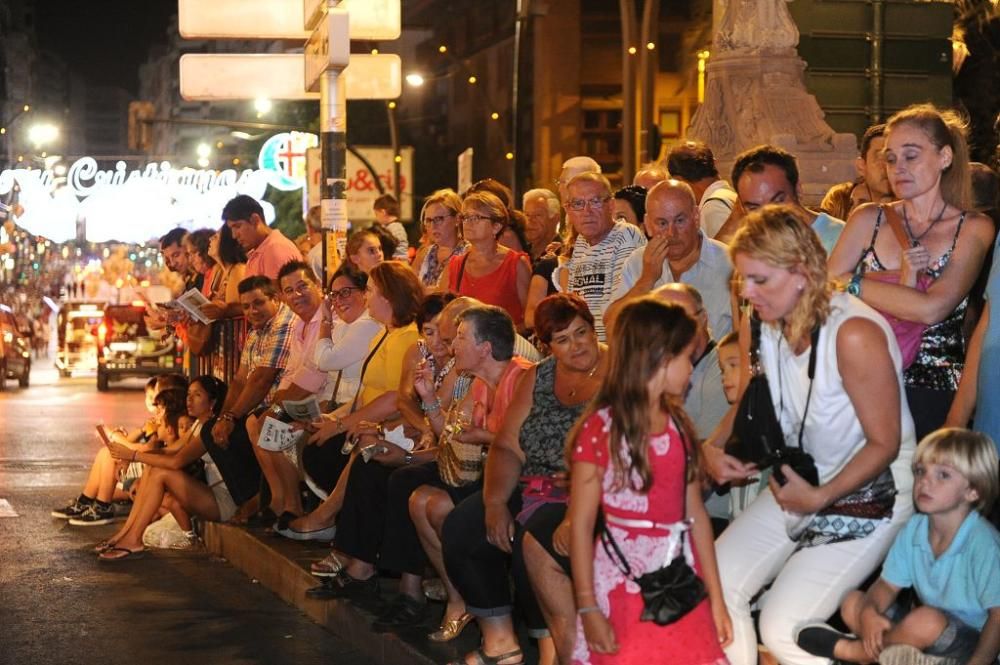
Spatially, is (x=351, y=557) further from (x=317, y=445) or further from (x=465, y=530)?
(x=465, y=530)

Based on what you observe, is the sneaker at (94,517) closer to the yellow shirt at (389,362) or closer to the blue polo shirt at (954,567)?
the yellow shirt at (389,362)

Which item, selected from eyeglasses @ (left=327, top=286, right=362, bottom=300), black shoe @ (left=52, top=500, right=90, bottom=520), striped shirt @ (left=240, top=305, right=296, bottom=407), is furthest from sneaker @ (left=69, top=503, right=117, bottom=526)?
eyeglasses @ (left=327, top=286, right=362, bottom=300)

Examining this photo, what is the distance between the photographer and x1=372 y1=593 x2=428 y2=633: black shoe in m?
8.73

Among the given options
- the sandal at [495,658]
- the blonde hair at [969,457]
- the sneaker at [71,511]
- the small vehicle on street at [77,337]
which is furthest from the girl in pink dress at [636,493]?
the small vehicle on street at [77,337]

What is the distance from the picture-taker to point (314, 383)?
11453mm

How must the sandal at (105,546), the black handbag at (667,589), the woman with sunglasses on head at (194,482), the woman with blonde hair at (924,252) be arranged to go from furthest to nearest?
the woman with sunglasses on head at (194,482), the sandal at (105,546), the woman with blonde hair at (924,252), the black handbag at (667,589)

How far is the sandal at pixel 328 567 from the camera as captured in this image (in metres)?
9.83

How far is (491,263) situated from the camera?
10.5 m

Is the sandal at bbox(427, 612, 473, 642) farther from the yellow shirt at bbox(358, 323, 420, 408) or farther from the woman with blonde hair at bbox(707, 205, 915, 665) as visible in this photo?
the woman with blonde hair at bbox(707, 205, 915, 665)

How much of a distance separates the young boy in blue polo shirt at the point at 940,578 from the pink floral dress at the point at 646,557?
459 millimetres

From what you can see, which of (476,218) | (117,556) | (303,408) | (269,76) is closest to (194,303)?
(269,76)

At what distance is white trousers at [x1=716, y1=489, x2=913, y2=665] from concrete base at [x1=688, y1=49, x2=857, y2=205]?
556 centimetres

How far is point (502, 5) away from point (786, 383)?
1695 inches

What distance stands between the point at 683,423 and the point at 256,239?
9.04 metres
